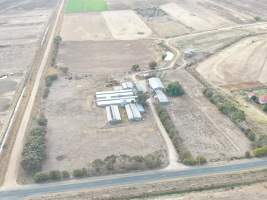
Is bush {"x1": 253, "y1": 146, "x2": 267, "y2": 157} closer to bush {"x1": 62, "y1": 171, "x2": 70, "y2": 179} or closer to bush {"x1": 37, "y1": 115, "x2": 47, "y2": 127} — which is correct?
bush {"x1": 62, "y1": 171, "x2": 70, "y2": 179}

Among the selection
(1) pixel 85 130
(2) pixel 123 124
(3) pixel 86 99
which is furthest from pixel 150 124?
(3) pixel 86 99

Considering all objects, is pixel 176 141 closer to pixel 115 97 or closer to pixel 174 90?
pixel 174 90

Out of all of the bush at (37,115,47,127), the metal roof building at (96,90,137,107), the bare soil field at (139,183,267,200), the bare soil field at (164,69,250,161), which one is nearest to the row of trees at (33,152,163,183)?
the bare soil field at (139,183,267,200)

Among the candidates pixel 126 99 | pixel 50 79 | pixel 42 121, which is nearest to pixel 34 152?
pixel 42 121

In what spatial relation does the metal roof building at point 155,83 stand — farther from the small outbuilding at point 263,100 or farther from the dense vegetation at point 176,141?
the small outbuilding at point 263,100

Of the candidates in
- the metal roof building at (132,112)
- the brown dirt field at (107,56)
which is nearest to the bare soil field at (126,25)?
the brown dirt field at (107,56)

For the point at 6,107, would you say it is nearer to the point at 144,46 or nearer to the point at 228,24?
the point at 144,46

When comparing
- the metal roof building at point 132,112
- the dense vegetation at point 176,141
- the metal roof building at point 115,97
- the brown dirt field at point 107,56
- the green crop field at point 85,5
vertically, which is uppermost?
the dense vegetation at point 176,141
